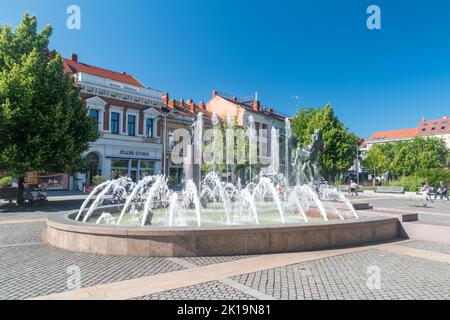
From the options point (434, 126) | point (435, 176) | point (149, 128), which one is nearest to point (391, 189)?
point (435, 176)

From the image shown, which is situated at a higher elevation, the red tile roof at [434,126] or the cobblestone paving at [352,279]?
the red tile roof at [434,126]

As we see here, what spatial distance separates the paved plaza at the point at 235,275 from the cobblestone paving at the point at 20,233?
0.99 m

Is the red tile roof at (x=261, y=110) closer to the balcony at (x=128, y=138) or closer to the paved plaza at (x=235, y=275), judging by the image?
the balcony at (x=128, y=138)

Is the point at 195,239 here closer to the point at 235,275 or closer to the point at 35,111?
the point at 235,275

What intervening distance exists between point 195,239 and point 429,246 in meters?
5.82

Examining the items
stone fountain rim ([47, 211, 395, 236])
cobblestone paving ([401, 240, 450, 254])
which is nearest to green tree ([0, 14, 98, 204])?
Result: stone fountain rim ([47, 211, 395, 236])

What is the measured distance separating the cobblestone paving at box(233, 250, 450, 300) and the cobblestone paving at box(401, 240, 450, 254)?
1.33 metres

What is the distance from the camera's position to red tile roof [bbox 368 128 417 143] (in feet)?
340

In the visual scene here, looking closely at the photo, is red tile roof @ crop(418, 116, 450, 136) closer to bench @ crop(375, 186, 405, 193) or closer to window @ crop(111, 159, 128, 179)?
bench @ crop(375, 186, 405, 193)

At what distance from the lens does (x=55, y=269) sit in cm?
598

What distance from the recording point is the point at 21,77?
678 inches

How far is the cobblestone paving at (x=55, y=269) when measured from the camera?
16.4 feet

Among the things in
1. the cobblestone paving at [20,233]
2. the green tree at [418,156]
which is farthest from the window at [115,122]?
the green tree at [418,156]

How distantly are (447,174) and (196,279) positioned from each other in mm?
36479
